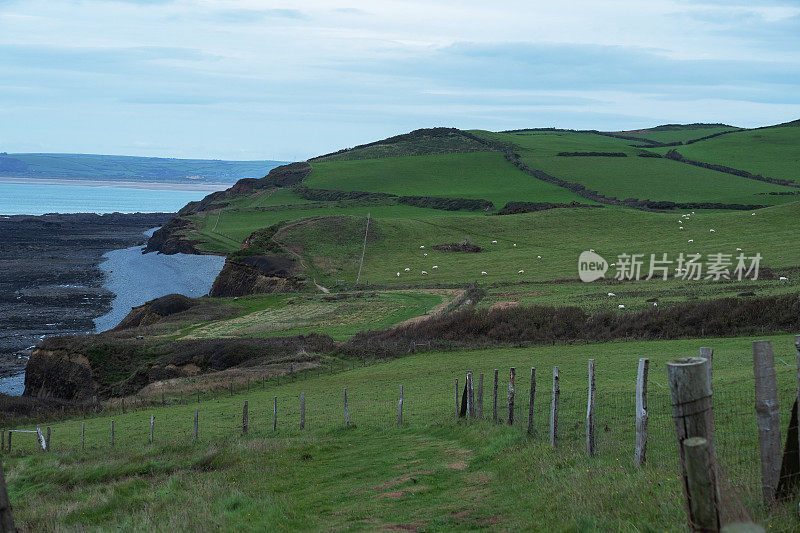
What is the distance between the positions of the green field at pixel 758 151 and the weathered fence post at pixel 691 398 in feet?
456

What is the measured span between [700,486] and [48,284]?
386 feet

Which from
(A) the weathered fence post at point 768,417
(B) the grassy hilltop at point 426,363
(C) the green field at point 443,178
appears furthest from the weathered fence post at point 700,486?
(C) the green field at point 443,178

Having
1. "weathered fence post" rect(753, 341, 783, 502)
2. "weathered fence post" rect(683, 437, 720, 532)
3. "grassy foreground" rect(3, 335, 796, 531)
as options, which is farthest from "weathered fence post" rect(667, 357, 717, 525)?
"weathered fence post" rect(753, 341, 783, 502)

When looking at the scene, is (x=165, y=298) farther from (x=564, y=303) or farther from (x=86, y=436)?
(x=86, y=436)

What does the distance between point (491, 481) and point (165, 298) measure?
73.3m

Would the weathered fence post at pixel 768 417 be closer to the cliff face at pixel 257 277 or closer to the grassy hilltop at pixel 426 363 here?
the grassy hilltop at pixel 426 363

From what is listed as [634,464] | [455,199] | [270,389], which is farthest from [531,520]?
[455,199]

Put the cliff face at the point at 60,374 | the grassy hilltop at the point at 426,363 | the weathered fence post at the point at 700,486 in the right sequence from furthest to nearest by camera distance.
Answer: the cliff face at the point at 60,374
the grassy hilltop at the point at 426,363
the weathered fence post at the point at 700,486

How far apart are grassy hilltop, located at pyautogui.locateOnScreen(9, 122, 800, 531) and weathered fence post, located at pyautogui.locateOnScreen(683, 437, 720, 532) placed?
1097mm

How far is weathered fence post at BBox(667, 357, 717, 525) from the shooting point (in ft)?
20.7

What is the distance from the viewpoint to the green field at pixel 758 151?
142000 mm

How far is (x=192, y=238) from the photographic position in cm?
14375

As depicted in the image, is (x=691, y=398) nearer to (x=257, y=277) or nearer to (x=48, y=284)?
(x=257, y=277)

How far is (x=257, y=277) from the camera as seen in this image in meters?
94.1
